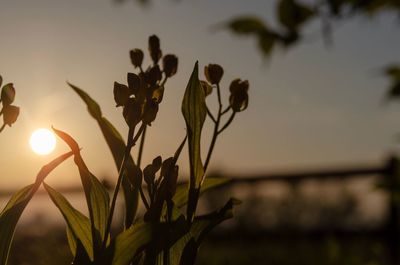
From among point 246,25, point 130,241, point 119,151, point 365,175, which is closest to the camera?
point 130,241

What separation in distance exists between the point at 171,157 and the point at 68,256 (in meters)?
1.36

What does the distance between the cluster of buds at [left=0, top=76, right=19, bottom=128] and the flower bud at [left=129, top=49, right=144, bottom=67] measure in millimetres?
146

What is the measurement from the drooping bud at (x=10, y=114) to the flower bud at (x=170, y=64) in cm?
18

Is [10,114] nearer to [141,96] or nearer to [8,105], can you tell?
[8,105]

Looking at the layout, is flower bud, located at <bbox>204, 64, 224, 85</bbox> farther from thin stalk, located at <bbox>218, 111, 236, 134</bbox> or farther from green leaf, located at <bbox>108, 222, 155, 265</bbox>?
green leaf, located at <bbox>108, 222, 155, 265</bbox>

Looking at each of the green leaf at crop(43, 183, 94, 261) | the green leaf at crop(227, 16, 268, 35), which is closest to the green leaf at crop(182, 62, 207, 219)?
the green leaf at crop(43, 183, 94, 261)

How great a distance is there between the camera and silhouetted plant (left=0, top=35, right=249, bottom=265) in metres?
0.69

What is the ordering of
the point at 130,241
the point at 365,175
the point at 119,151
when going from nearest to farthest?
the point at 130,241 < the point at 119,151 < the point at 365,175

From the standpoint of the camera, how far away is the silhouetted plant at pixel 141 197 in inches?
27.0

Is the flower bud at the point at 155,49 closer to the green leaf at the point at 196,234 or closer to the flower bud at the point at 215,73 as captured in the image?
the flower bud at the point at 215,73

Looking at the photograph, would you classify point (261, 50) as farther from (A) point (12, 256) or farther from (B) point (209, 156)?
(B) point (209, 156)

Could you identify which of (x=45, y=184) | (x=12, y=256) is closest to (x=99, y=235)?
(x=45, y=184)

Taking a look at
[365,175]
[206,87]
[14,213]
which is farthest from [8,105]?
[365,175]

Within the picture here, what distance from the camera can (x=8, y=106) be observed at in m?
0.77
